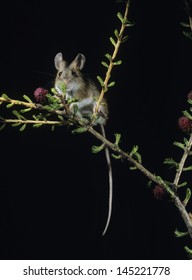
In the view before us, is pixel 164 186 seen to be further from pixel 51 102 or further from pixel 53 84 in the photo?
pixel 53 84

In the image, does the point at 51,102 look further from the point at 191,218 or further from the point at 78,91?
the point at 78,91

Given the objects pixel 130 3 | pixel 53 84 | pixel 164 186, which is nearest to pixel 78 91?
pixel 53 84

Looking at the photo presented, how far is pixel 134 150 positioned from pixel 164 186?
0.13m

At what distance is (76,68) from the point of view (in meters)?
1.81
